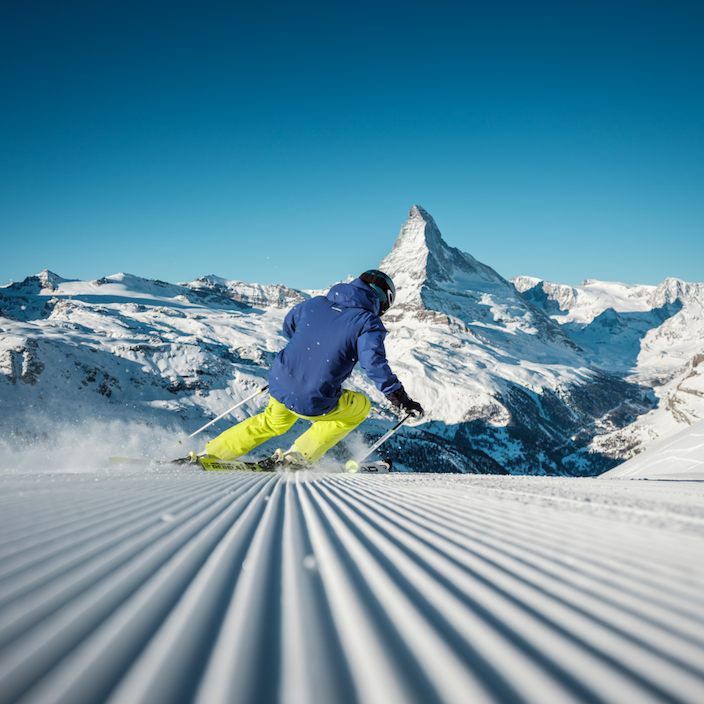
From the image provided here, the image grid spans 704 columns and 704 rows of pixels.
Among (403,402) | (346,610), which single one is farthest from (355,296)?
(346,610)

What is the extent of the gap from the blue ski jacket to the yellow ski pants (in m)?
0.56

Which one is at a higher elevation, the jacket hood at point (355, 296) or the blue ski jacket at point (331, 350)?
the jacket hood at point (355, 296)

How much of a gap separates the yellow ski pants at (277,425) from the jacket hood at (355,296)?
1827 millimetres

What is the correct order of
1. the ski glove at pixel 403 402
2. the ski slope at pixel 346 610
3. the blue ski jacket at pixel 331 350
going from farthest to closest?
the ski glove at pixel 403 402 < the blue ski jacket at pixel 331 350 < the ski slope at pixel 346 610

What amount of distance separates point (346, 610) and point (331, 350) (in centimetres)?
527

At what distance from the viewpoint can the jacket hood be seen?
6562 mm

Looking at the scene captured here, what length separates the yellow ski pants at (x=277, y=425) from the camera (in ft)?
25.2

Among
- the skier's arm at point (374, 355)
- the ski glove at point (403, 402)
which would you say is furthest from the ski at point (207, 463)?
the skier's arm at point (374, 355)

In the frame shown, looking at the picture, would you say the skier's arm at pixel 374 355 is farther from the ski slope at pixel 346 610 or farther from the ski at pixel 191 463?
the ski slope at pixel 346 610

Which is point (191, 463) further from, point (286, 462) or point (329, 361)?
point (329, 361)

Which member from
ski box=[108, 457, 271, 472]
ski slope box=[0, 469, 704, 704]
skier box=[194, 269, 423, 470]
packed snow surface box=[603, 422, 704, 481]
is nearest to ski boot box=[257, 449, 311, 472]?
ski box=[108, 457, 271, 472]

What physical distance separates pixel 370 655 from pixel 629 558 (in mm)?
1321

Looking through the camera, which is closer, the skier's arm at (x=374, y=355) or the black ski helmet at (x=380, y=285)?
the skier's arm at (x=374, y=355)

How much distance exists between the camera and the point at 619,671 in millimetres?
982
